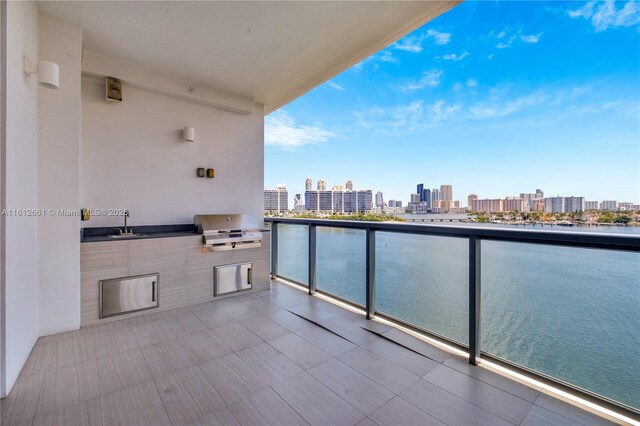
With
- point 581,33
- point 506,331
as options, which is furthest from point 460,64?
point 506,331

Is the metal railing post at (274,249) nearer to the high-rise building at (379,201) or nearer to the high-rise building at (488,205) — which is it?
the high-rise building at (379,201)

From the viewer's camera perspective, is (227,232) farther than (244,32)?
Yes

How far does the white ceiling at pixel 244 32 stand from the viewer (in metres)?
2.34

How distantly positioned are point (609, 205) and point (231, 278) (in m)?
3.83

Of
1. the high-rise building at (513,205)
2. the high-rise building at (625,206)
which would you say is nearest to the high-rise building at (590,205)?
the high-rise building at (625,206)

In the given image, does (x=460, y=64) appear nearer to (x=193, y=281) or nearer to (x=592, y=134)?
(x=592, y=134)

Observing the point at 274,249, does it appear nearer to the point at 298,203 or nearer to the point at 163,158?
the point at 298,203

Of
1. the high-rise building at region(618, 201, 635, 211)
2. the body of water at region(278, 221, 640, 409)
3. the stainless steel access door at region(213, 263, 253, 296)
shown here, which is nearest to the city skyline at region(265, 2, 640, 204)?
the high-rise building at region(618, 201, 635, 211)

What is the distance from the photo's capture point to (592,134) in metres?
5.98

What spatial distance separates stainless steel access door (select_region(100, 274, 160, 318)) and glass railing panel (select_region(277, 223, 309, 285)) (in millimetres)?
1795

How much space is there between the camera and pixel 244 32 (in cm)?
269

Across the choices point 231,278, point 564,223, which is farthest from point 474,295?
point 231,278

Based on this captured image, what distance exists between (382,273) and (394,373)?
1.06 m

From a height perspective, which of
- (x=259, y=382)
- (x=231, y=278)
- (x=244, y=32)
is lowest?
(x=259, y=382)
